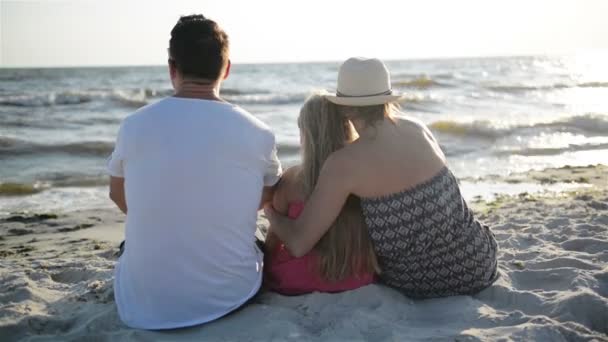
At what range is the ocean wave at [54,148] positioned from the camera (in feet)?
33.9

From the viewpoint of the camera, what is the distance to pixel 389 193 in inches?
123

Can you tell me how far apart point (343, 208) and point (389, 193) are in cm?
26

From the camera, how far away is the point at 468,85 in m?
28.0

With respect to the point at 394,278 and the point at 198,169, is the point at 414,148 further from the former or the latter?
the point at 198,169

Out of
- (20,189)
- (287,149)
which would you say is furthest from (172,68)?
(287,149)

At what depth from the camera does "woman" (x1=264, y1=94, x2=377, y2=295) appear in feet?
10.5

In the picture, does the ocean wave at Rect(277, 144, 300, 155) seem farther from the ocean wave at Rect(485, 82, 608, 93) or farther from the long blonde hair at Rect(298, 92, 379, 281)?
the ocean wave at Rect(485, 82, 608, 93)

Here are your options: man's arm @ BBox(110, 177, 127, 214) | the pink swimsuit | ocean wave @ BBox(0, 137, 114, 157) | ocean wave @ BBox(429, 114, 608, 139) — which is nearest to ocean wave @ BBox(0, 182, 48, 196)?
ocean wave @ BBox(0, 137, 114, 157)

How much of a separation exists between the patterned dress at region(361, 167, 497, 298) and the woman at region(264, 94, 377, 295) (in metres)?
0.09

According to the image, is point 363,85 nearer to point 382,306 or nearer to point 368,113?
point 368,113

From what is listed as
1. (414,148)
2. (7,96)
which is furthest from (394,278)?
(7,96)

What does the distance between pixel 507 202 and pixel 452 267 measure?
354 cm

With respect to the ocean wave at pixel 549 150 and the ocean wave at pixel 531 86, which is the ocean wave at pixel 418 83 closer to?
the ocean wave at pixel 531 86

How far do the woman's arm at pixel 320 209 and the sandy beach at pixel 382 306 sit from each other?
36 cm
